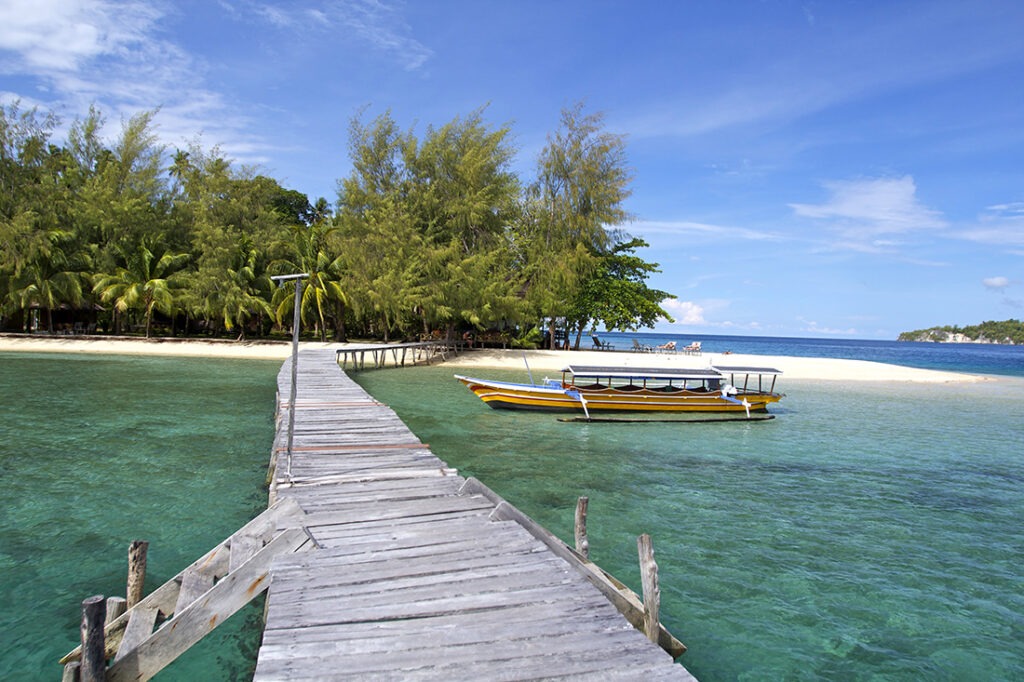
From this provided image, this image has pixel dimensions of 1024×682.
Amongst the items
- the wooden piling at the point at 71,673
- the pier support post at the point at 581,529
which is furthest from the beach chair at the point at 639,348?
the wooden piling at the point at 71,673

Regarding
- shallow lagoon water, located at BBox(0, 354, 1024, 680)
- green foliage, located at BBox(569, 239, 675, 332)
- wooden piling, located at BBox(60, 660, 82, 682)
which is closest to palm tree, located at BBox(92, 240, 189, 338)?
shallow lagoon water, located at BBox(0, 354, 1024, 680)

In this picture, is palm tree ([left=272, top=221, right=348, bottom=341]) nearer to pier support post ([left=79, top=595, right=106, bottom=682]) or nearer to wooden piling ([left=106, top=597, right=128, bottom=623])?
wooden piling ([left=106, top=597, right=128, bottom=623])

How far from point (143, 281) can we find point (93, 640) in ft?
153

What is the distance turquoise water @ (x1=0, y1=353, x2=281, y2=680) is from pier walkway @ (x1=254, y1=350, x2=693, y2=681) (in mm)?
1558

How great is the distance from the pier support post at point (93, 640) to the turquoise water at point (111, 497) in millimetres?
2037

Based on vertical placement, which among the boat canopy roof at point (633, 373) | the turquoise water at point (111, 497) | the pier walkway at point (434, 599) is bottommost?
the turquoise water at point (111, 497)

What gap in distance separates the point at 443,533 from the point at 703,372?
1861 cm

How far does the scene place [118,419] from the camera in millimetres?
17453

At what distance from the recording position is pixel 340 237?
139 feet

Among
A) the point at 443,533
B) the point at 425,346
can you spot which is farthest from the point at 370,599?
the point at 425,346

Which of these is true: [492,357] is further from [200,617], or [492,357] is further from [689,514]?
[200,617]

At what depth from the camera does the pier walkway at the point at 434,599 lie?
395 centimetres

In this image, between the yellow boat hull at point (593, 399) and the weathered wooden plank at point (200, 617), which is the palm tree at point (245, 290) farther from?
the weathered wooden plank at point (200, 617)

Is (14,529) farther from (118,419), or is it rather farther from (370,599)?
(118,419)
